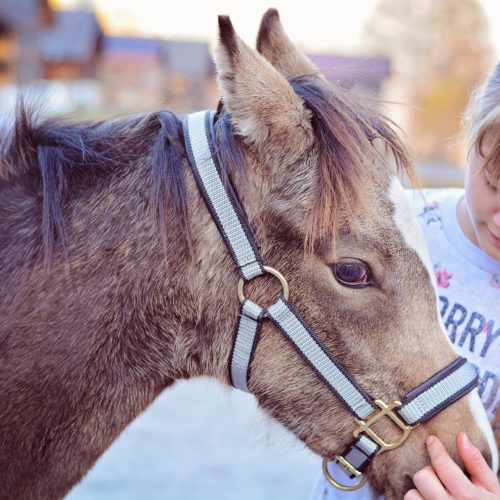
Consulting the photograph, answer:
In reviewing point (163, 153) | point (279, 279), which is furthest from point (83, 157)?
point (279, 279)

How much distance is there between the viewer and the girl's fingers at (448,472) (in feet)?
5.69

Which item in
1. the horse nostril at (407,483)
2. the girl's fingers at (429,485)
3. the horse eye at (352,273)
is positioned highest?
the horse eye at (352,273)

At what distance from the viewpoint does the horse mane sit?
181 centimetres

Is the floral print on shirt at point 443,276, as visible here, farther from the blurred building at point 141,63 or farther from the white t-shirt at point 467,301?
the blurred building at point 141,63

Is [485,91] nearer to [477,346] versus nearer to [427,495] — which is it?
[477,346]

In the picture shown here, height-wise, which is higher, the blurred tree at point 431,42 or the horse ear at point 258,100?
the horse ear at point 258,100

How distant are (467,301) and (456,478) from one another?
2.22 ft

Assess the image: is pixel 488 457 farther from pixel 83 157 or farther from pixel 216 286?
pixel 83 157

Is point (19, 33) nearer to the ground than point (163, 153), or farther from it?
nearer to the ground

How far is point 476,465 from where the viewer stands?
175 cm

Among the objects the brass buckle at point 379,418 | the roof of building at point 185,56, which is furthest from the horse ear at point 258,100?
the roof of building at point 185,56

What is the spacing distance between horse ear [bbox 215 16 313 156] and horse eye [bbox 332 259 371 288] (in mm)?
340

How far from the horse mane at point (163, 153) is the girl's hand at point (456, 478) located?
2.23 ft

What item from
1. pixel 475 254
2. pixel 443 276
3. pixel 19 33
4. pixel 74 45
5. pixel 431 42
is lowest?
pixel 431 42
